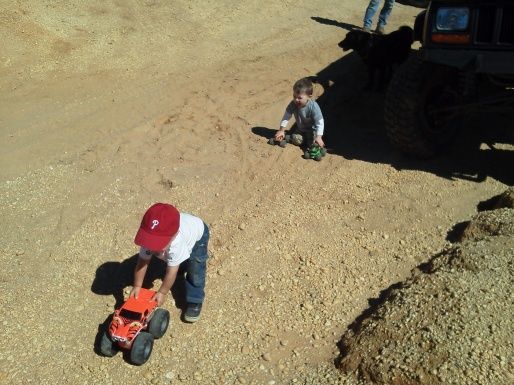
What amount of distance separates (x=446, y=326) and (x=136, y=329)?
6.04 feet

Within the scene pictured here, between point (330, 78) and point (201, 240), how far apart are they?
405 centimetres

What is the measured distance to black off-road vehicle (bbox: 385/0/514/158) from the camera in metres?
4.01

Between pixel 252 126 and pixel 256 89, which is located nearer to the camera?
pixel 252 126

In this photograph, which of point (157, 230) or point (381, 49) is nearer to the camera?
point (157, 230)

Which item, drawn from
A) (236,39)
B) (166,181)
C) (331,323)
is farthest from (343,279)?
(236,39)

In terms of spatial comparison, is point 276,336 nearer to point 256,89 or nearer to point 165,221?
point 165,221

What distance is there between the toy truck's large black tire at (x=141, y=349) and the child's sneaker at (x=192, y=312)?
1.14 feet

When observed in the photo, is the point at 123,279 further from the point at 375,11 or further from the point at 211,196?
the point at 375,11

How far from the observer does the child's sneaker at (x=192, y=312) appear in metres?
3.58

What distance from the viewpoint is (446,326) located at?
2934 mm

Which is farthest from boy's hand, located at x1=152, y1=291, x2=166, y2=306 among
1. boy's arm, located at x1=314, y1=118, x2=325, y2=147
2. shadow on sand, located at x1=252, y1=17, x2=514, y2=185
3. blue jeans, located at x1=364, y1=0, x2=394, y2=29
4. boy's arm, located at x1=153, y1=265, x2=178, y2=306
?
blue jeans, located at x1=364, y1=0, x2=394, y2=29

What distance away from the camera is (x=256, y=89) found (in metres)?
6.74

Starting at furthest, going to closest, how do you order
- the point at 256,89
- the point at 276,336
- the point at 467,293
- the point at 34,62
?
the point at 34,62 → the point at 256,89 → the point at 276,336 → the point at 467,293

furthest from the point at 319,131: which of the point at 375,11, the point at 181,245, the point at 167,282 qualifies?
the point at 375,11
